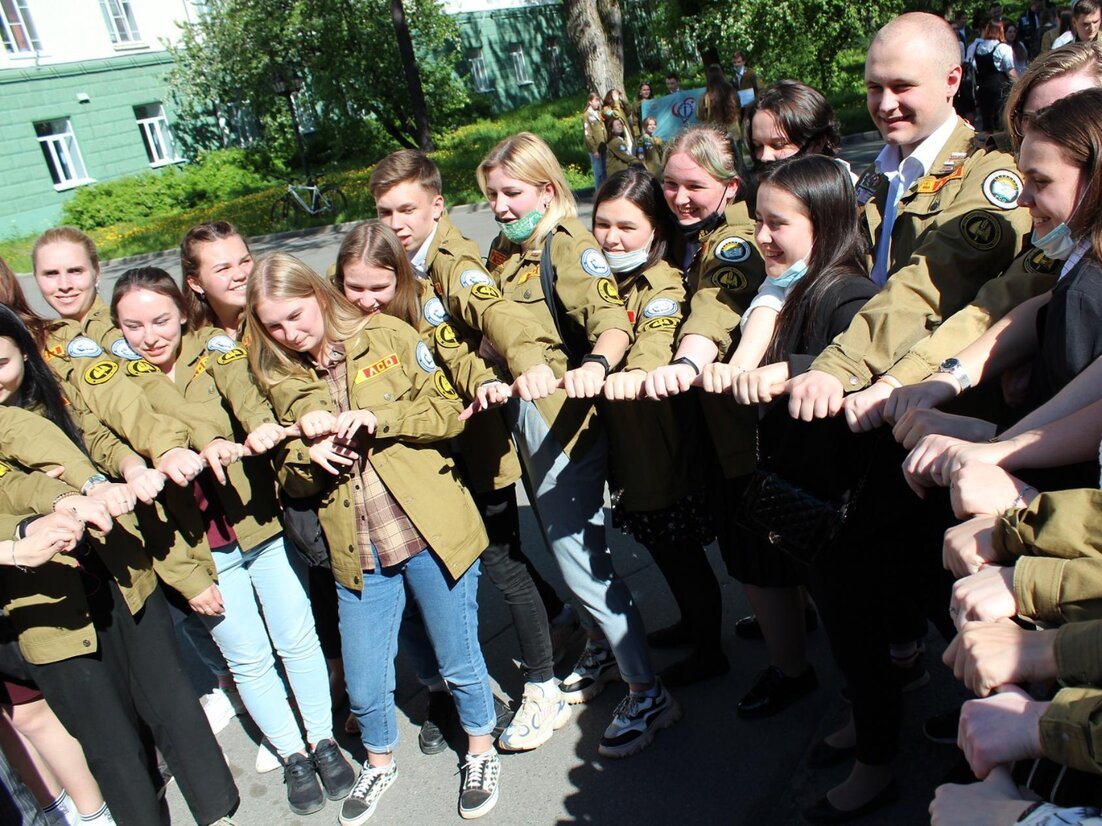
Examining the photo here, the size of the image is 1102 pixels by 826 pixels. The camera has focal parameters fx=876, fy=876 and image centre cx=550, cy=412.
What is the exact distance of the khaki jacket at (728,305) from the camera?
112 inches

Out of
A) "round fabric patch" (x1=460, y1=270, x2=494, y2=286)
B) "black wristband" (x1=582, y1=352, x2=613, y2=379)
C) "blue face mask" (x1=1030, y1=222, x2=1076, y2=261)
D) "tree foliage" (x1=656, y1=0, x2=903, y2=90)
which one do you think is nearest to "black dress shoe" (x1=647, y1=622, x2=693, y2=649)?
"black wristband" (x1=582, y1=352, x2=613, y2=379)

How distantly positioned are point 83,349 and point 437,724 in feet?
6.45

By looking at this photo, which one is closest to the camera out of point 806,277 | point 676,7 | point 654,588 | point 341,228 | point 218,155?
point 806,277

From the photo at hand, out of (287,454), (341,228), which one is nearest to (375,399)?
(287,454)

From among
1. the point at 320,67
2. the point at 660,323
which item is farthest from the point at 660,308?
the point at 320,67

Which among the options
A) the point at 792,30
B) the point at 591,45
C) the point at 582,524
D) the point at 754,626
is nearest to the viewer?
the point at 582,524

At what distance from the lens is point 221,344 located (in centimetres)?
331

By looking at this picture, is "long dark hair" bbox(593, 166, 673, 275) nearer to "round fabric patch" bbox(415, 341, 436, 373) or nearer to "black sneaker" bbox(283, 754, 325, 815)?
"round fabric patch" bbox(415, 341, 436, 373)

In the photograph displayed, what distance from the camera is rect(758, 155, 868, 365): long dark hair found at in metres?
2.52

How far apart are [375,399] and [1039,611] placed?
1.98 metres

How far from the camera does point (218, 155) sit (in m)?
29.3

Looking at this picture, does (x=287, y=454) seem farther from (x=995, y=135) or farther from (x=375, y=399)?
(x=995, y=135)

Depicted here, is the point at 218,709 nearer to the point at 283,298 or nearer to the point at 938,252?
the point at 283,298

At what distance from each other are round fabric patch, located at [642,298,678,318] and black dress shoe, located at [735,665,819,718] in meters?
1.41
